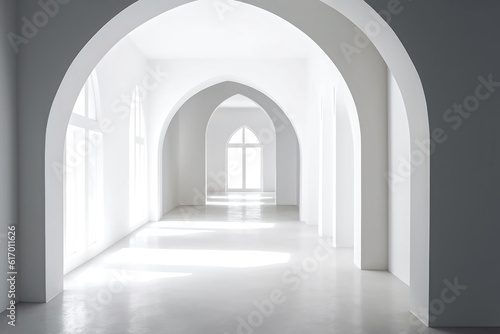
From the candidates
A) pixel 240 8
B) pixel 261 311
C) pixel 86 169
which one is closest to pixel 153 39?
pixel 240 8

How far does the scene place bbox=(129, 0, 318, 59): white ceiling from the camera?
9.15 m

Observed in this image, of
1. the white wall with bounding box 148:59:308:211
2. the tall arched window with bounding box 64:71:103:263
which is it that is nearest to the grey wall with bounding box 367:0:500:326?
the tall arched window with bounding box 64:71:103:263

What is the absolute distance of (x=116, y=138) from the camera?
32.6 ft

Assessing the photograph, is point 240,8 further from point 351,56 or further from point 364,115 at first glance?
point 364,115

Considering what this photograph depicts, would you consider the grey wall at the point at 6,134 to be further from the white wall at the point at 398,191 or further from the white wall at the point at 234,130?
the white wall at the point at 234,130

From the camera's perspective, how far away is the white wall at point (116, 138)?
9.15 m

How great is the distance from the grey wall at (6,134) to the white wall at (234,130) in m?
20.8

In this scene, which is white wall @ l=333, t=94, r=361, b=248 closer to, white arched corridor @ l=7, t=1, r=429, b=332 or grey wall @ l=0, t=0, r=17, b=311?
white arched corridor @ l=7, t=1, r=429, b=332

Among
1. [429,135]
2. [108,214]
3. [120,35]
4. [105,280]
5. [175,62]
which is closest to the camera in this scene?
[429,135]

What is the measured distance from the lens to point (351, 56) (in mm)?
7027

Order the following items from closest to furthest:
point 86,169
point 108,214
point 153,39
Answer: point 86,169, point 108,214, point 153,39

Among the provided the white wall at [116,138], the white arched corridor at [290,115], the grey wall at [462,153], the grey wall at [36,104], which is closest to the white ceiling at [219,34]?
the white arched corridor at [290,115]

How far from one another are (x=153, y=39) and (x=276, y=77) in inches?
136

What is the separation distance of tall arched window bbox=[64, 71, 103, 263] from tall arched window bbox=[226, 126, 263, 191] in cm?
1787
